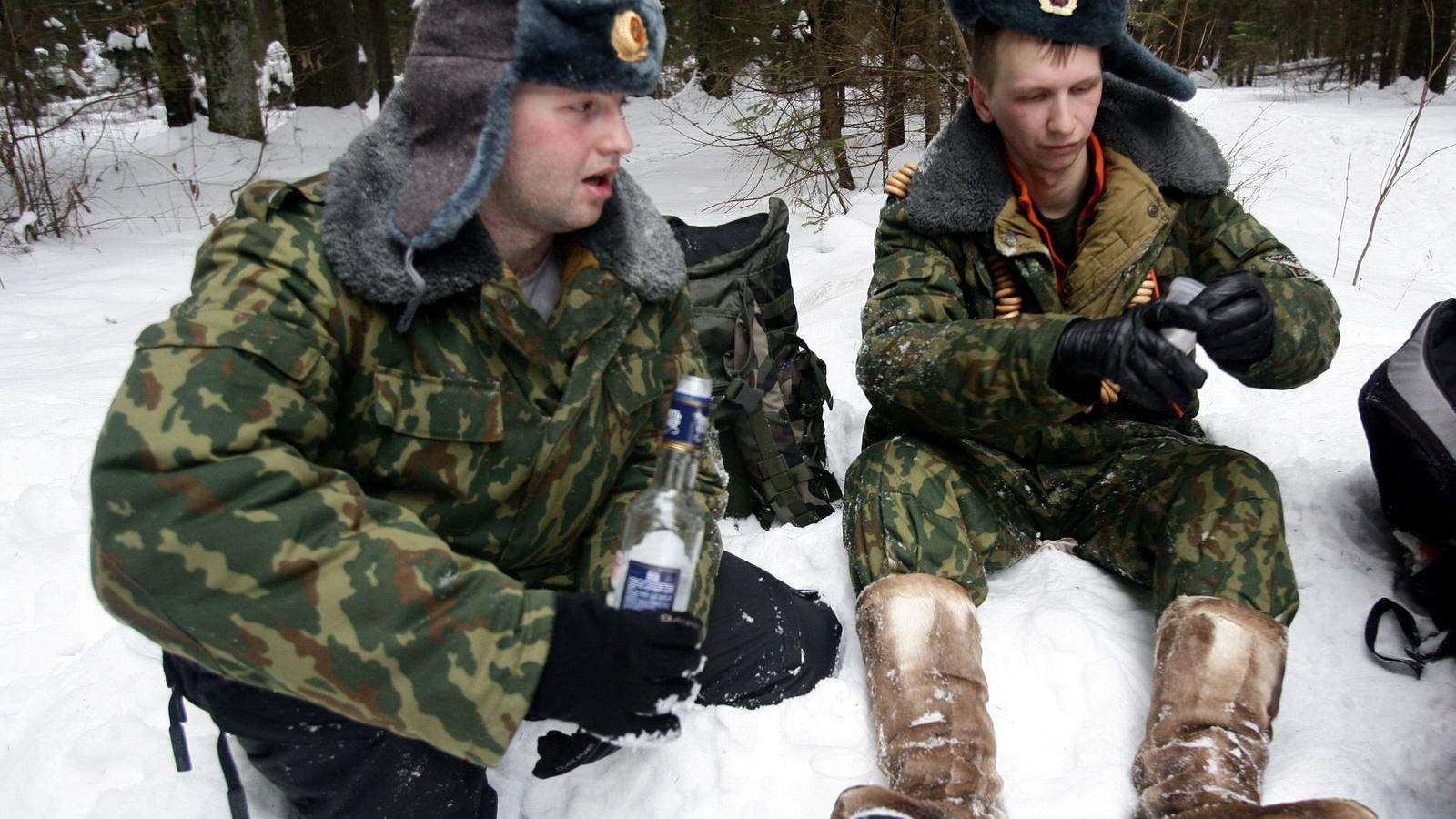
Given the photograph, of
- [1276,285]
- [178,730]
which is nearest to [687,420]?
[178,730]

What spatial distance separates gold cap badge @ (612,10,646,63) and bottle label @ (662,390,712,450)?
663 millimetres

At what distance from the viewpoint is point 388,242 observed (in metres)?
1.67

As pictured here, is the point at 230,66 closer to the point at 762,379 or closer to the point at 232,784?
the point at 762,379

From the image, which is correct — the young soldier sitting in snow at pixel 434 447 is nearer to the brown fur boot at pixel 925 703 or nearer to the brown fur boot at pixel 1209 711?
the brown fur boot at pixel 925 703

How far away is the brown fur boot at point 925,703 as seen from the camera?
5.65 ft

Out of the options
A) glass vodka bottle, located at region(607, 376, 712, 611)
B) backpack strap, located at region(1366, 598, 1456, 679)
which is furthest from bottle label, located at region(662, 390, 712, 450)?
backpack strap, located at region(1366, 598, 1456, 679)

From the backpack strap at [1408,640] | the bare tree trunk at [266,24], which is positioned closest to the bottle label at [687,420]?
the backpack strap at [1408,640]

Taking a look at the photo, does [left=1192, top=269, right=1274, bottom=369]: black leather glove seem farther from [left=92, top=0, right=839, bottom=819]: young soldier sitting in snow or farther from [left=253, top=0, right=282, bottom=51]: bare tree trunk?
[left=253, top=0, right=282, bottom=51]: bare tree trunk

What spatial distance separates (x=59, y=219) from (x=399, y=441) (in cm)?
731

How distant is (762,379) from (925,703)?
1436 millimetres

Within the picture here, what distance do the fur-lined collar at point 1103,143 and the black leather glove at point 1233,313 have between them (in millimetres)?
568

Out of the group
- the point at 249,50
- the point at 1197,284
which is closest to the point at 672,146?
the point at 249,50

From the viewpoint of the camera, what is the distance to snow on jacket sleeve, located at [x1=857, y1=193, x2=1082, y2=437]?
2.13 meters

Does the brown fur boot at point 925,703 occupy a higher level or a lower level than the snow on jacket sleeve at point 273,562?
lower
